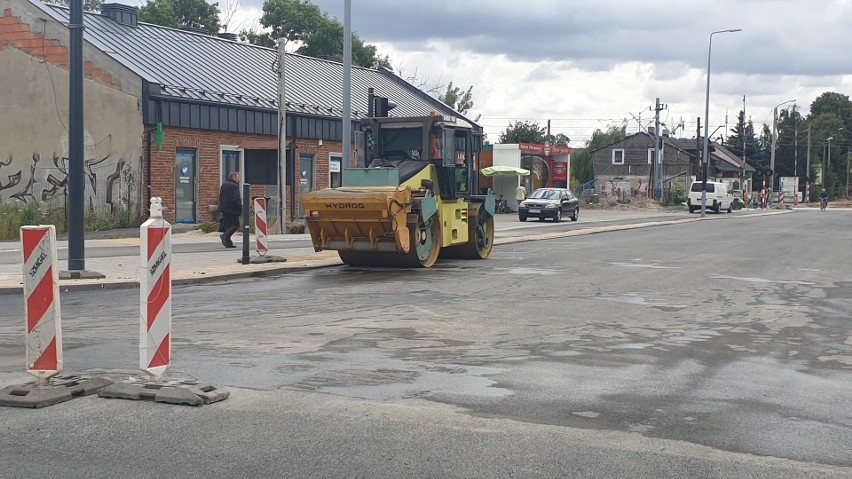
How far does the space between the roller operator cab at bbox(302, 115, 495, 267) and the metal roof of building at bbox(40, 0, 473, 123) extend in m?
11.2

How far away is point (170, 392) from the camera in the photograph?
6.72 meters

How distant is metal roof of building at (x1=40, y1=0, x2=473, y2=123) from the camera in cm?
3142

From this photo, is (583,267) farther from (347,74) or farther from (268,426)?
(268,426)

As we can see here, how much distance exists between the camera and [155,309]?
7004 mm

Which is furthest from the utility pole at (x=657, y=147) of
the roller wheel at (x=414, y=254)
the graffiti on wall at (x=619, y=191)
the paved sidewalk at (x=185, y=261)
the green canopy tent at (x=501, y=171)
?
the roller wheel at (x=414, y=254)

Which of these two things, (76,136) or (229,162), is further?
(229,162)

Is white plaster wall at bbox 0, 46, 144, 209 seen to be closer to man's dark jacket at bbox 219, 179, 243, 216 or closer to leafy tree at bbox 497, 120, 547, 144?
man's dark jacket at bbox 219, 179, 243, 216

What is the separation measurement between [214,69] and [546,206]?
50.5ft

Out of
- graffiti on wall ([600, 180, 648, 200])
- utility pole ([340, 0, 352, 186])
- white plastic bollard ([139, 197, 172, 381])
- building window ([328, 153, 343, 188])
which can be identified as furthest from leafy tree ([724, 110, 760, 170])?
white plastic bollard ([139, 197, 172, 381])

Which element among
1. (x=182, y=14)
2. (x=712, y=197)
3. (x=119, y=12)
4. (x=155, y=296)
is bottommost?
(x=155, y=296)

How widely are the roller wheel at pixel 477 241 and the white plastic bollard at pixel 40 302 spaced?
44.0ft

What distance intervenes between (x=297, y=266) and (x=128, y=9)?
2152 cm

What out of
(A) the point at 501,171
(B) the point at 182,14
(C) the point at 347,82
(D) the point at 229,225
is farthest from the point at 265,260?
(B) the point at 182,14

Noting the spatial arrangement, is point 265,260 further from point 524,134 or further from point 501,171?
point 524,134
